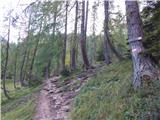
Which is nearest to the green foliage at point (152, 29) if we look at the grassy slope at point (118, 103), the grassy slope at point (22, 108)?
the grassy slope at point (118, 103)

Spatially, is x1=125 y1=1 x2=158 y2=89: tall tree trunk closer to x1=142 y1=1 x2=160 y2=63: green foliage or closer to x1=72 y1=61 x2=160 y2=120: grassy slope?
x1=142 y1=1 x2=160 y2=63: green foliage

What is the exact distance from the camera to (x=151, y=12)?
8.14 metres

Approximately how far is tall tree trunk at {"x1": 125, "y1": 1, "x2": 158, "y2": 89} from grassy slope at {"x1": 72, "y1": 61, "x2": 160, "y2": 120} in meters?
0.31

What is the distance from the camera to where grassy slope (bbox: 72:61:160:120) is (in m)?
6.04

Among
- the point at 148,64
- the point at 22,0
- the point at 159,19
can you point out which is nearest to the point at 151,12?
the point at 159,19

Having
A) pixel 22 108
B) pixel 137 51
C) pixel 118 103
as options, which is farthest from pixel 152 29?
pixel 22 108

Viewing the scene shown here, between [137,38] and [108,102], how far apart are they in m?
1.92

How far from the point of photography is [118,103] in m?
7.08

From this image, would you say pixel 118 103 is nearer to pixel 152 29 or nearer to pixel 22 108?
pixel 152 29

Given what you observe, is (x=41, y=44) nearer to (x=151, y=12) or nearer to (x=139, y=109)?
(x=151, y=12)

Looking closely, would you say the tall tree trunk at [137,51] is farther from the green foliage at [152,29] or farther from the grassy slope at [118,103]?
the grassy slope at [118,103]

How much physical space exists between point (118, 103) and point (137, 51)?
1.39 meters

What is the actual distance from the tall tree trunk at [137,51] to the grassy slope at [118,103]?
0.31 meters

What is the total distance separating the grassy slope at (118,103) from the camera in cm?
604
